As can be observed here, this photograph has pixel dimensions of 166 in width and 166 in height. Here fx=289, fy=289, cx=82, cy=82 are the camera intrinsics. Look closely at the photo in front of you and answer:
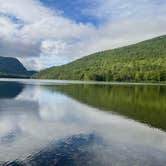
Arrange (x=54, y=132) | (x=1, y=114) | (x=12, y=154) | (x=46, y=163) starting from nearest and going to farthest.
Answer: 1. (x=46, y=163)
2. (x=12, y=154)
3. (x=54, y=132)
4. (x=1, y=114)

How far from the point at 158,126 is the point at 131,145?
11343mm

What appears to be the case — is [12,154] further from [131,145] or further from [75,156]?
[131,145]

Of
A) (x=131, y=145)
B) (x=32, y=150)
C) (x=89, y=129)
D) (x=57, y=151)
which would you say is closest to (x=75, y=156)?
(x=57, y=151)

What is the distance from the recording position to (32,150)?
2505 cm

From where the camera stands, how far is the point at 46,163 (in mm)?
21609

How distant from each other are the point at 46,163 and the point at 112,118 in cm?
2479

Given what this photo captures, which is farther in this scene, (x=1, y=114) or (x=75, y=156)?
(x=1, y=114)

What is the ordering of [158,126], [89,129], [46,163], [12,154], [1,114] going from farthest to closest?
[1,114] < [158,126] < [89,129] < [12,154] < [46,163]

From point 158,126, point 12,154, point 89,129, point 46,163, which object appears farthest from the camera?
A: point 158,126

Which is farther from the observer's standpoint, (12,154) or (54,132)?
(54,132)

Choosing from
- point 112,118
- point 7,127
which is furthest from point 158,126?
point 7,127

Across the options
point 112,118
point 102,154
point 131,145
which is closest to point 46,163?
point 102,154

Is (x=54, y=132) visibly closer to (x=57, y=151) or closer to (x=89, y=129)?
(x=89, y=129)

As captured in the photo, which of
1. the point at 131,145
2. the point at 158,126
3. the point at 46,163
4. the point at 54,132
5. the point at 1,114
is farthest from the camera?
the point at 1,114
